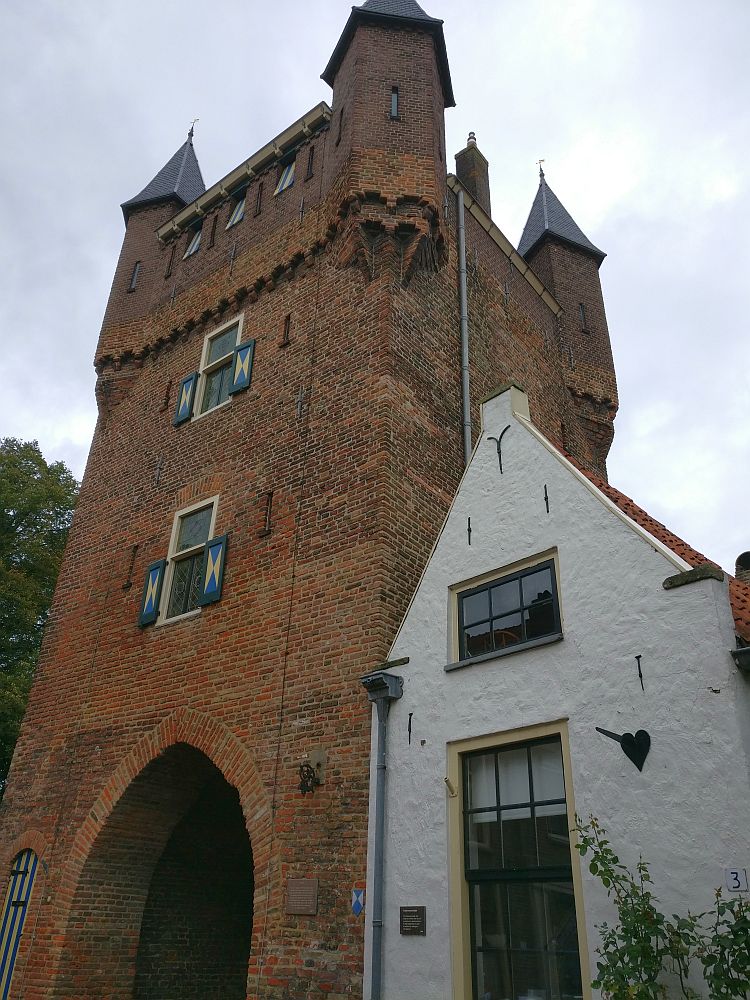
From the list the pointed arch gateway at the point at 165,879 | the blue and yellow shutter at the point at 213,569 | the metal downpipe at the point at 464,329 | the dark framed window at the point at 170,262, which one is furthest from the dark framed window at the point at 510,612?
the dark framed window at the point at 170,262

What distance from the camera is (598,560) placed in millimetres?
7004

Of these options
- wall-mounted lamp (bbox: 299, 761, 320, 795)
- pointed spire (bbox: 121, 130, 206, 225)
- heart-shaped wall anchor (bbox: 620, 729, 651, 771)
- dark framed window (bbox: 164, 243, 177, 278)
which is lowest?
heart-shaped wall anchor (bbox: 620, 729, 651, 771)

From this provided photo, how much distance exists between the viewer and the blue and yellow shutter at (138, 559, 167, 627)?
1156 cm

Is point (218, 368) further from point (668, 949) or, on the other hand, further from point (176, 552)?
point (668, 949)

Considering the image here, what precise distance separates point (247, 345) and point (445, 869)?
861cm

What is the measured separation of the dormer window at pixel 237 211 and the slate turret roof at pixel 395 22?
2665 millimetres

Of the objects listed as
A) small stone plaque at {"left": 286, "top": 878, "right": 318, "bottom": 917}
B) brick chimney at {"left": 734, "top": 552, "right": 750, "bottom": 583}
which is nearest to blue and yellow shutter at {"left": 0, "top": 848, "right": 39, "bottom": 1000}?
small stone plaque at {"left": 286, "top": 878, "right": 318, "bottom": 917}

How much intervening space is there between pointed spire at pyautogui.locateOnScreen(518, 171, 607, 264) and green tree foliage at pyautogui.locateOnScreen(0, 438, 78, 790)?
13.7m

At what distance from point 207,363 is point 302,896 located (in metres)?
8.86

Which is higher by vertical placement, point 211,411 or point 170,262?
point 170,262

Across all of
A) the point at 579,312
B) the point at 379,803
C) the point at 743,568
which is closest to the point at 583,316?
the point at 579,312

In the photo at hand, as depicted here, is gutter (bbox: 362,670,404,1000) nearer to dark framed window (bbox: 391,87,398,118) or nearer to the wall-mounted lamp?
the wall-mounted lamp

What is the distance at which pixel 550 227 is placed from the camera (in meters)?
17.4

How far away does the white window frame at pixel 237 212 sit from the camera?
15.0 metres
